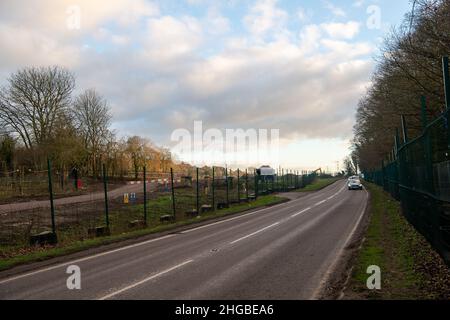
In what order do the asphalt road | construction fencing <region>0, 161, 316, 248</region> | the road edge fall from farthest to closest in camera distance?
1. construction fencing <region>0, 161, 316, 248</region>
2. the road edge
3. the asphalt road

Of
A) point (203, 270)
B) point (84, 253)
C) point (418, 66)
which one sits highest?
point (418, 66)

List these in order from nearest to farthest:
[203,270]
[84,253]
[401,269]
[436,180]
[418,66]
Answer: [401,269], [436,180], [203,270], [84,253], [418,66]

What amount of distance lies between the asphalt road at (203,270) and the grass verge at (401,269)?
2.25ft

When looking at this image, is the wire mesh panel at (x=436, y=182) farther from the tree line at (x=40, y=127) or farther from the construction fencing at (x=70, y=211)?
the tree line at (x=40, y=127)

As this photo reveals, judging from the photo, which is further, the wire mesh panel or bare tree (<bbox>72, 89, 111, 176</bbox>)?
bare tree (<bbox>72, 89, 111, 176</bbox>)

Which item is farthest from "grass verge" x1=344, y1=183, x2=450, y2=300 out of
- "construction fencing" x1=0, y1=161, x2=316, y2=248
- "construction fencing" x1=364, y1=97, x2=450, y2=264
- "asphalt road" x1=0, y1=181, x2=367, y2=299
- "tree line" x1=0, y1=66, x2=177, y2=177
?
"tree line" x1=0, y1=66, x2=177, y2=177

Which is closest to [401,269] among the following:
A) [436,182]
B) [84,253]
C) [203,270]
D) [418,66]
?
[436,182]

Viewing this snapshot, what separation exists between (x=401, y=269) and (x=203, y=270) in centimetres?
401

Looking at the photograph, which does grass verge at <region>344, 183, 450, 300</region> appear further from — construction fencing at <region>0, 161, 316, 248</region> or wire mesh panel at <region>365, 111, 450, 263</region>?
construction fencing at <region>0, 161, 316, 248</region>

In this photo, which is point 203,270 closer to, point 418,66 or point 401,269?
point 401,269

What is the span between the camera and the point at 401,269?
29.6ft

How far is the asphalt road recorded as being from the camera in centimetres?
784

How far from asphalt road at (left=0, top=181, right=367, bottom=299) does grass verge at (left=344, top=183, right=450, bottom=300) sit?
0.69 m

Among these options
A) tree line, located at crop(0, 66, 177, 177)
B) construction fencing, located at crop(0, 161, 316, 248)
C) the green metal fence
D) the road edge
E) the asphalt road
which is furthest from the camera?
tree line, located at crop(0, 66, 177, 177)
